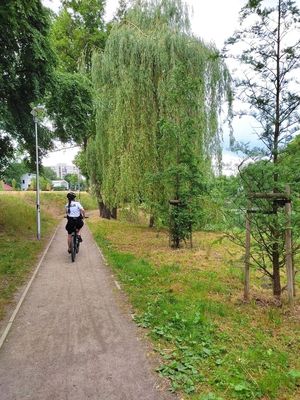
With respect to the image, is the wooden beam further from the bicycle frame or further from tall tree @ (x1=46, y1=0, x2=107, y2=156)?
tall tree @ (x1=46, y1=0, x2=107, y2=156)

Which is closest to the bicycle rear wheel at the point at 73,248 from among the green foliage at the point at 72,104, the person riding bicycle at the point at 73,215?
the person riding bicycle at the point at 73,215

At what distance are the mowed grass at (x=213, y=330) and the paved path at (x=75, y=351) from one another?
0.31 meters

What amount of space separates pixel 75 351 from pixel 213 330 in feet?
5.92

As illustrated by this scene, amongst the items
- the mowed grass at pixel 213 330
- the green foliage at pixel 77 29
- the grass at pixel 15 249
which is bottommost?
the mowed grass at pixel 213 330

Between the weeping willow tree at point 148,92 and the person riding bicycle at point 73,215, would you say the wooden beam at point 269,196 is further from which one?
the weeping willow tree at point 148,92

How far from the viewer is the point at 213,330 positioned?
4.65 meters

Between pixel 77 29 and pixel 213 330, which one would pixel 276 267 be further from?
pixel 77 29

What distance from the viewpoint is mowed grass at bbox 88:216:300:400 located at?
340 cm

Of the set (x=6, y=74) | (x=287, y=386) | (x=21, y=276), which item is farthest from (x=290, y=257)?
(x=6, y=74)

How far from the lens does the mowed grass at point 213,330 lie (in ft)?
11.1

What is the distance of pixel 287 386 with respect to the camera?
11.1 ft

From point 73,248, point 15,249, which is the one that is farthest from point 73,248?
point 15,249

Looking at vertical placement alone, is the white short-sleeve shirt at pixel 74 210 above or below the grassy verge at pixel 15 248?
above

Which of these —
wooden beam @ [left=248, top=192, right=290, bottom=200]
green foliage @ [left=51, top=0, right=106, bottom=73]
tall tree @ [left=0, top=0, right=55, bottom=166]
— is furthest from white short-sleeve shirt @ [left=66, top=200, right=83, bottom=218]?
green foliage @ [left=51, top=0, right=106, bottom=73]
